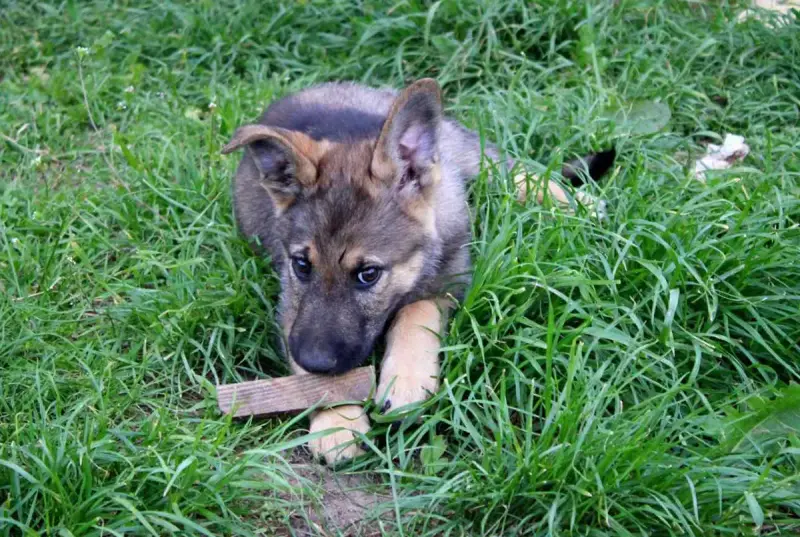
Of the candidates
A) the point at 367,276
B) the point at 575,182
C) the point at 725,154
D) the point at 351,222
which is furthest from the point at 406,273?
the point at 725,154

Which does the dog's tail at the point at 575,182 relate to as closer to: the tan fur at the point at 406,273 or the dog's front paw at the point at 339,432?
the tan fur at the point at 406,273

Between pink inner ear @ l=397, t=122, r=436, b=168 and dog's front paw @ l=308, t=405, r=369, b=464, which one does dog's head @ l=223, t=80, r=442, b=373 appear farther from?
dog's front paw @ l=308, t=405, r=369, b=464

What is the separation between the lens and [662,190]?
4.11 meters

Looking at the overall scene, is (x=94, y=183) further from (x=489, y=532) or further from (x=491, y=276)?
(x=489, y=532)

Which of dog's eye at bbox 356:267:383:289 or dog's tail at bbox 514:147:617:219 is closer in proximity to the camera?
dog's eye at bbox 356:267:383:289

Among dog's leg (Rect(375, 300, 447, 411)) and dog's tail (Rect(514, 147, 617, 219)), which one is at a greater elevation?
dog's tail (Rect(514, 147, 617, 219))

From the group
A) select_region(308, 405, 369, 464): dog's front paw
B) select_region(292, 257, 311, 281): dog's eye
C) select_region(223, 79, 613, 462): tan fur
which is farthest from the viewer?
select_region(292, 257, 311, 281): dog's eye

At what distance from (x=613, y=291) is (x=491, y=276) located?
46 cm

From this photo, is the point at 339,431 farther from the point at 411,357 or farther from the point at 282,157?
the point at 282,157

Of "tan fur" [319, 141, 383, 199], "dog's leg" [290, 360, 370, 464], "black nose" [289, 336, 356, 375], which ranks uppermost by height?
"tan fur" [319, 141, 383, 199]

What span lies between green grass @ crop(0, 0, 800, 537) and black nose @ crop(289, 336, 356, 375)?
9.4 inches

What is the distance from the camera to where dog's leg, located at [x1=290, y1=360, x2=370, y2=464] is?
124 inches

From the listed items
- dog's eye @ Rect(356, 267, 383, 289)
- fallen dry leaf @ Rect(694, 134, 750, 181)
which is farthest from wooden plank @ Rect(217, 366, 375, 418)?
fallen dry leaf @ Rect(694, 134, 750, 181)

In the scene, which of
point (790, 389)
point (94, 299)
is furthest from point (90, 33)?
point (790, 389)
